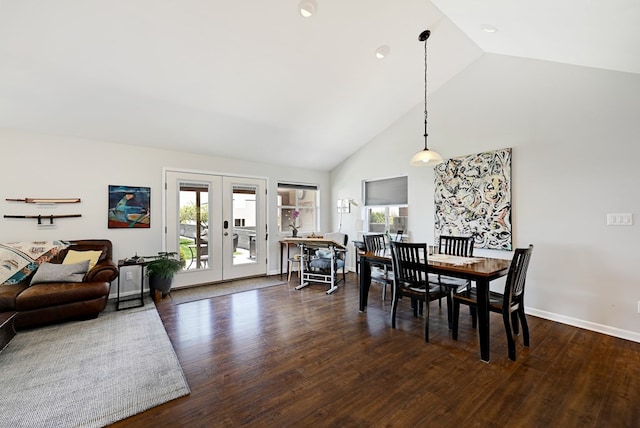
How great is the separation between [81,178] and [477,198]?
5.88m

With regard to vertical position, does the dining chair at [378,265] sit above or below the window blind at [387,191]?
below

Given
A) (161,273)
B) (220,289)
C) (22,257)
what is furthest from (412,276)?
(22,257)

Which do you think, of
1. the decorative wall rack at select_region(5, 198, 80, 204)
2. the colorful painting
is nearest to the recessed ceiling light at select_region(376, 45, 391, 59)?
the colorful painting

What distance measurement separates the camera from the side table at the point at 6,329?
2352 millimetres

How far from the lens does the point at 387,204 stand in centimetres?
539

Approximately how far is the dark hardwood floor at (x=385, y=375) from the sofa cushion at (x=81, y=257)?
1327 millimetres

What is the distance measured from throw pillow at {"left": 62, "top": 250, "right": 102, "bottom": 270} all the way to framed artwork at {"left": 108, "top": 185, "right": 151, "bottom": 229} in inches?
24.0

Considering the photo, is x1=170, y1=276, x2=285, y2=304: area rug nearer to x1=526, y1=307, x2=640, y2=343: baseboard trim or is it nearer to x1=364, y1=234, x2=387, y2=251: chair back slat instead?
x1=364, y1=234, x2=387, y2=251: chair back slat

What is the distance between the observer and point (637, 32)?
2.15 m

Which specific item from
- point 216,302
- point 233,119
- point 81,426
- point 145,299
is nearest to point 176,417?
point 81,426

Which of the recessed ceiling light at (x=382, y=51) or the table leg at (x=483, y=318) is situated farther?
the recessed ceiling light at (x=382, y=51)

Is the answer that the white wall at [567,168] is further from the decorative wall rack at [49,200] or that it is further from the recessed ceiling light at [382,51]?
the decorative wall rack at [49,200]

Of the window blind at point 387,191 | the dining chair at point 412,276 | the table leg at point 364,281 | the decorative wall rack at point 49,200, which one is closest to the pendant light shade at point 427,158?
the dining chair at point 412,276

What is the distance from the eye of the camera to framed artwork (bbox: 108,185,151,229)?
412cm
